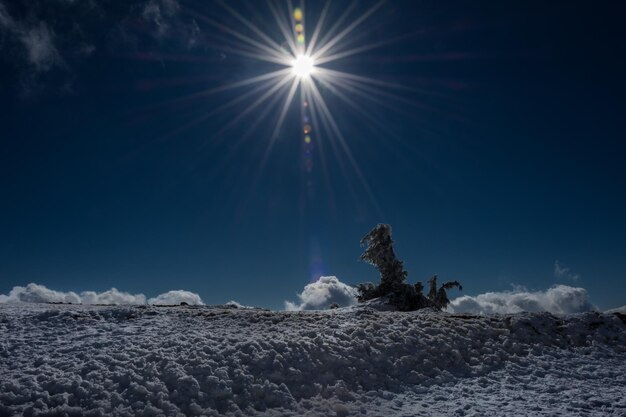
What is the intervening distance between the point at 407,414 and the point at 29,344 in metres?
13.4

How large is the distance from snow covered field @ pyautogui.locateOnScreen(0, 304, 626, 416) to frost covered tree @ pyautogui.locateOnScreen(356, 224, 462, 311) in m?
11.0

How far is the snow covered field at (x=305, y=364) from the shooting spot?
→ 1105cm

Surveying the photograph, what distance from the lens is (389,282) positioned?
3123cm

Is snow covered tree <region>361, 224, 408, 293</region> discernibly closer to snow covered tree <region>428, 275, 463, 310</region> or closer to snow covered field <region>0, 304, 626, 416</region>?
snow covered tree <region>428, 275, 463, 310</region>

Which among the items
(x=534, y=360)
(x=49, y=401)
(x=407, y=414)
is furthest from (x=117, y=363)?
(x=534, y=360)

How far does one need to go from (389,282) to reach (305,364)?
1889 centimetres

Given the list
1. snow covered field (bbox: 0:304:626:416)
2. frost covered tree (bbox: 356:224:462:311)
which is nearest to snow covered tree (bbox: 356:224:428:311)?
frost covered tree (bbox: 356:224:462:311)

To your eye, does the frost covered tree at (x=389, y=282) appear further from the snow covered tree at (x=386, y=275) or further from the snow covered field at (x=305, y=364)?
the snow covered field at (x=305, y=364)

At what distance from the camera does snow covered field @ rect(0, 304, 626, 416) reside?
11.0 m

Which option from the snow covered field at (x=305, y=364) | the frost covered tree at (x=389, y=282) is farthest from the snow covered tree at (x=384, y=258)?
the snow covered field at (x=305, y=364)

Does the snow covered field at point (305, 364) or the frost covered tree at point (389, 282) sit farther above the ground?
the frost covered tree at point (389, 282)

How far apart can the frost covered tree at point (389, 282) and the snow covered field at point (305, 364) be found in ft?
36.0

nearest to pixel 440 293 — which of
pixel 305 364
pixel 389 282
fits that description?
pixel 389 282

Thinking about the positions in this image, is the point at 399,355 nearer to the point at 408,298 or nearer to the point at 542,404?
the point at 542,404
